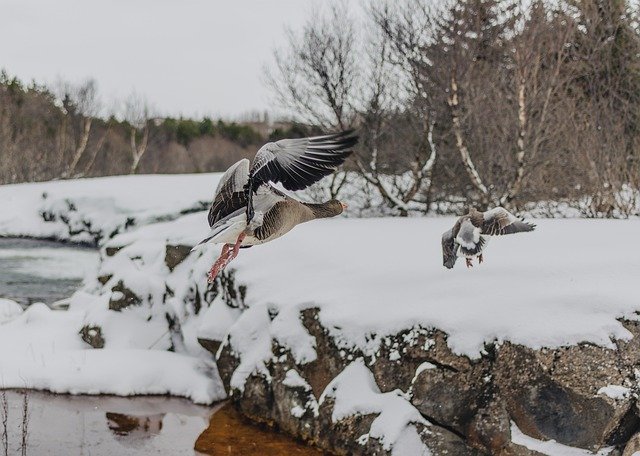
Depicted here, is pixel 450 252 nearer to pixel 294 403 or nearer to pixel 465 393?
pixel 465 393

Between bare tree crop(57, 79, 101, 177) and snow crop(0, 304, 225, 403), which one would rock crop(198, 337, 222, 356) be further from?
bare tree crop(57, 79, 101, 177)

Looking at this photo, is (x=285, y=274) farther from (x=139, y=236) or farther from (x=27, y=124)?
(x=27, y=124)

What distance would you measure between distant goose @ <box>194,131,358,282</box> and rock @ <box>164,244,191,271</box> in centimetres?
703

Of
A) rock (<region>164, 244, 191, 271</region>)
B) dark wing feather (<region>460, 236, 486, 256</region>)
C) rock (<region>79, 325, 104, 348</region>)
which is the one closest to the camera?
dark wing feather (<region>460, 236, 486, 256</region>)

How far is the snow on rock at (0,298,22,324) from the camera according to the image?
10438mm

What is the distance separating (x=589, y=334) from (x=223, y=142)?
107ft

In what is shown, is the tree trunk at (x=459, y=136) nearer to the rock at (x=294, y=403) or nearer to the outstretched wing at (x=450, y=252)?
the rock at (x=294, y=403)

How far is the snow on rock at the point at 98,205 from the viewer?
1712 cm

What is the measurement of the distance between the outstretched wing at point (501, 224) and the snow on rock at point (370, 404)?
182 centimetres

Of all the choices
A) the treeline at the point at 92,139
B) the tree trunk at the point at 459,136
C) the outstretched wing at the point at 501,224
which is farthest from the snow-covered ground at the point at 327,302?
the treeline at the point at 92,139

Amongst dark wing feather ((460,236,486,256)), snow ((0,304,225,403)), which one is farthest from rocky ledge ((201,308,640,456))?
snow ((0,304,225,403))

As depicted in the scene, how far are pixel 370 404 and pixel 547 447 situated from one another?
1602 millimetres

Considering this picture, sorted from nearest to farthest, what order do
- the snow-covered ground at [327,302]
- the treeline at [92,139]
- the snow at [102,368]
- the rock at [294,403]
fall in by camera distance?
the snow-covered ground at [327,302] < the rock at [294,403] < the snow at [102,368] < the treeline at [92,139]

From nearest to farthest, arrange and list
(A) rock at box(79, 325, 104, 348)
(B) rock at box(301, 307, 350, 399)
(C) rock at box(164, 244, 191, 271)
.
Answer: (B) rock at box(301, 307, 350, 399) < (A) rock at box(79, 325, 104, 348) < (C) rock at box(164, 244, 191, 271)
